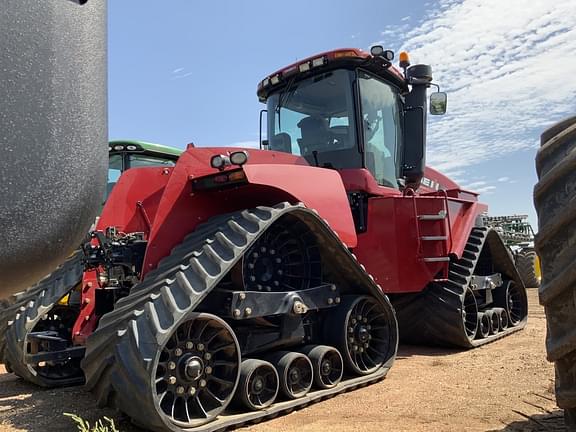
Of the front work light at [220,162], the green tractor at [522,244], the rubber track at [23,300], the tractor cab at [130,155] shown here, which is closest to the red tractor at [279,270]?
the front work light at [220,162]

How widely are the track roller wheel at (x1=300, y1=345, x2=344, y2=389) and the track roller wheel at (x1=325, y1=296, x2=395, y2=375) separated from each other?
9 cm

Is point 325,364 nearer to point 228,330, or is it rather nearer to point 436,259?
point 228,330

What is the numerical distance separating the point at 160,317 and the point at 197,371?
17.2 inches

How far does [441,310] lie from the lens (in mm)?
6008

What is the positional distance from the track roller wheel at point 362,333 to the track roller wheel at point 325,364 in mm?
94

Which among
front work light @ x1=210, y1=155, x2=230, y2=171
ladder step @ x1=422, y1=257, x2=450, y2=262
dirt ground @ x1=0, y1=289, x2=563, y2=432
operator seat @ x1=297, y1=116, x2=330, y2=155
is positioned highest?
operator seat @ x1=297, y1=116, x2=330, y2=155

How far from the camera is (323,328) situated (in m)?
4.48

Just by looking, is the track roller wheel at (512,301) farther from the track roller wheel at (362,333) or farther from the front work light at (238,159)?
the front work light at (238,159)

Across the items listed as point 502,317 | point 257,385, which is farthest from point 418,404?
point 502,317

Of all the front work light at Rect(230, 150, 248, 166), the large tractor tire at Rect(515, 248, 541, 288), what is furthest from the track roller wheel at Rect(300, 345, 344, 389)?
the large tractor tire at Rect(515, 248, 541, 288)

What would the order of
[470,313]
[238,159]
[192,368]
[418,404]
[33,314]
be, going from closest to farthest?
1. [192,368]
2. [238,159]
3. [418,404]
4. [33,314]
5. [470,313]

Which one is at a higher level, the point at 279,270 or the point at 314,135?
the point at 314,135

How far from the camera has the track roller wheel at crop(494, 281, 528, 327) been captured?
7.34 meters

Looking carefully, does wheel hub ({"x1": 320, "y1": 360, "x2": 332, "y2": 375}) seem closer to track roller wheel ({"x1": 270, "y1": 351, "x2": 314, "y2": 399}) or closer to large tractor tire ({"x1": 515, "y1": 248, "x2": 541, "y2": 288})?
track roller wheel ({"x1": 270, "y1": 351, "x2": 314, "y2": 399})
